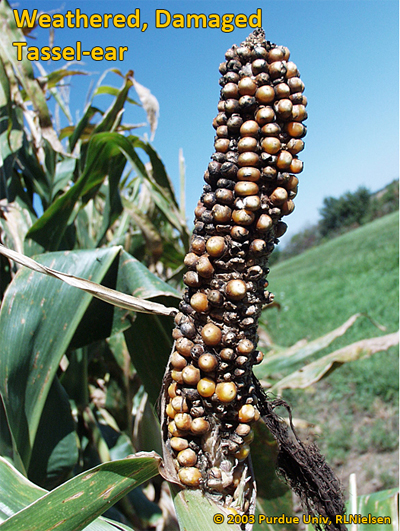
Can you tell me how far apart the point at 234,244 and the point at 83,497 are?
55cm

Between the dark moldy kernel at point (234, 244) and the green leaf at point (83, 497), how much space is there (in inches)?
3.6

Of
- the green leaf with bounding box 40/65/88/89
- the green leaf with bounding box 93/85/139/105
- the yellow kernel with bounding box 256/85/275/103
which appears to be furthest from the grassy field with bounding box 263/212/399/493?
the green leaf with bounding box 40/65/88/89

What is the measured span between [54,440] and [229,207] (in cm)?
109

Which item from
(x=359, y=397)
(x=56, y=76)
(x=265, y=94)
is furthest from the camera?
(x=359, y=397)

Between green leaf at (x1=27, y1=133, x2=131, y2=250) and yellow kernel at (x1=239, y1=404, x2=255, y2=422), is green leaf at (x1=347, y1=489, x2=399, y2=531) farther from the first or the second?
green leaf at (x1=27, y1=133, x2=131, y2=250)

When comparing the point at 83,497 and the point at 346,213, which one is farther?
the point at 346,213

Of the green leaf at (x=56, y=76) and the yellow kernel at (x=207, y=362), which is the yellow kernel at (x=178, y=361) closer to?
the yellow kernel at (x=207, y=362)

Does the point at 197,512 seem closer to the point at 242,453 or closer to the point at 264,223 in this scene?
the point at 242,453

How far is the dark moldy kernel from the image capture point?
731 millimetres

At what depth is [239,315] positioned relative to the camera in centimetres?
77

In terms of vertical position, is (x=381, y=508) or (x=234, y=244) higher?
(x=234, y=244)

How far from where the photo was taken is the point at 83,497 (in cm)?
74

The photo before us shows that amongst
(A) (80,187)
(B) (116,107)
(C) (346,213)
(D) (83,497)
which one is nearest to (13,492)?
(D) (83,497)

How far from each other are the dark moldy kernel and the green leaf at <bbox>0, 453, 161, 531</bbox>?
92mm
